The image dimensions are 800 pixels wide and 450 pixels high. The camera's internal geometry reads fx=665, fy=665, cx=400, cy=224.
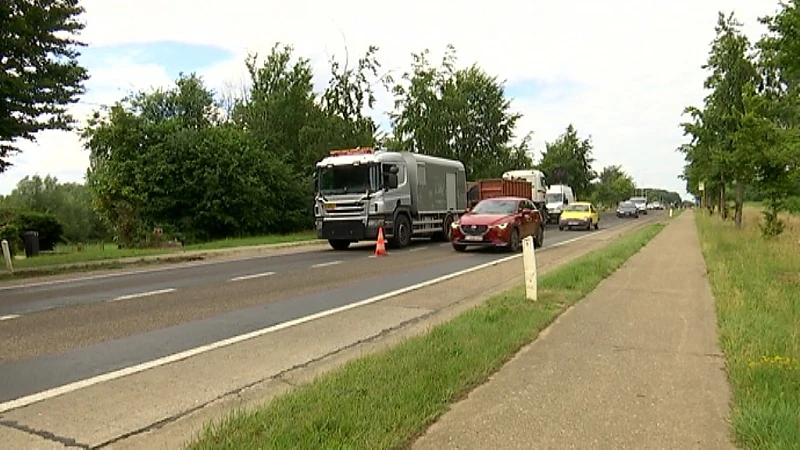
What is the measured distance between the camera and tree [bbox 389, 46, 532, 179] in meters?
46.7

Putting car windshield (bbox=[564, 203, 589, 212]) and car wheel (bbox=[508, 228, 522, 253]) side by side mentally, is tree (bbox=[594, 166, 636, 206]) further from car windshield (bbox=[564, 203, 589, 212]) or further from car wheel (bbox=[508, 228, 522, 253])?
car wheel (bbox=[508, 228, 522, 253])

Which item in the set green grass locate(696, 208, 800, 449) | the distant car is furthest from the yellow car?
the distant car

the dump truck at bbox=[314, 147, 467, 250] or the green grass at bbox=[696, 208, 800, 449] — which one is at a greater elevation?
the dump truck at bbox=[314, 147, 467, 250]

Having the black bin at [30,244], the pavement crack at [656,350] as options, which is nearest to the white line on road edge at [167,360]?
the pavement crack at [656,350]

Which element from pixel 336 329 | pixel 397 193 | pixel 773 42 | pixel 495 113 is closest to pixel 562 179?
pixel 495 113

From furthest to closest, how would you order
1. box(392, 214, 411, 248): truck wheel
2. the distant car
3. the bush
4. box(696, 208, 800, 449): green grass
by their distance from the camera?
the distant car < the bush < box(392, 214, 411, 248): truck wheel < box(696, 208, 800, 449): green grass

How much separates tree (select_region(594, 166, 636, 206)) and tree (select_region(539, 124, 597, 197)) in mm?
21239

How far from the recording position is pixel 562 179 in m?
72.1

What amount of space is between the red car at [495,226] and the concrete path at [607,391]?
419 inches

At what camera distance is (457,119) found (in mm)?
46781

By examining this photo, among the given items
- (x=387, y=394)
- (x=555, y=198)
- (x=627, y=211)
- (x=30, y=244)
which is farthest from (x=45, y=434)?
(x=627, y=211)

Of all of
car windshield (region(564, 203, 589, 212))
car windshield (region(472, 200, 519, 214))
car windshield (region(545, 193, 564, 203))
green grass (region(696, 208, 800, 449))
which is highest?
car windshield (region(545, 193, 564, 203))

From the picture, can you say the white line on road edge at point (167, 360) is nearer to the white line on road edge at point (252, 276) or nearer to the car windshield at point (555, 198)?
the white line on road edge at point (252, 276)

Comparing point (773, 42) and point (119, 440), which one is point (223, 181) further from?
point (119, 440)
